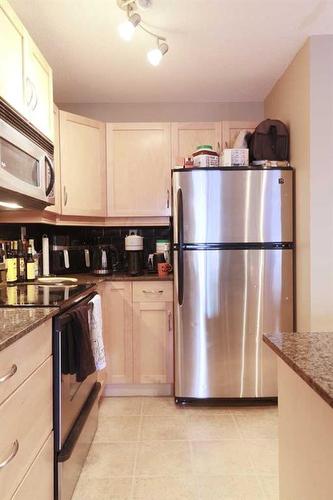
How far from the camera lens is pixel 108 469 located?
5.66 ft

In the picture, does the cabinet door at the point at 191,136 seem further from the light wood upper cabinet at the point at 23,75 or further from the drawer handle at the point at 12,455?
the drawer handle at the point at 12,455

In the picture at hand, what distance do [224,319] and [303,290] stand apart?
53cm

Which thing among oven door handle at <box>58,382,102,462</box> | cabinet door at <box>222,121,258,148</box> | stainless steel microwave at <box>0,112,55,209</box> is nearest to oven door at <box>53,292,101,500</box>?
oven door handle at <box>58,382,102,462</box>

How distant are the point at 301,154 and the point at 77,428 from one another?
1955 millimetres

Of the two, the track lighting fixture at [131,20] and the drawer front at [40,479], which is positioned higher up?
the track lighting fixture at [131,20]

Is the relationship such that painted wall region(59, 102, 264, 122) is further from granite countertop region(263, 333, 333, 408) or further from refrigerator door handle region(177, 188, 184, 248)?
granite countertop region(263, 333, 333, 408)

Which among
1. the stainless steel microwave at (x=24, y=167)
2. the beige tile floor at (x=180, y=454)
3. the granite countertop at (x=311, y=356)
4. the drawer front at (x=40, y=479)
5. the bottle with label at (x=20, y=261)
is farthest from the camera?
the bottle with label at (x=20, y=261)

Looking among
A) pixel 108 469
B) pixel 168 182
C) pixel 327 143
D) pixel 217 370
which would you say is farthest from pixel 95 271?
pixel 327 143

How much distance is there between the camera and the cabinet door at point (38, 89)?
1.64m

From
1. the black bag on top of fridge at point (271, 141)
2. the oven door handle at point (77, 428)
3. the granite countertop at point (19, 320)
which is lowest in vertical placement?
the oven door handle at point (77, 428)

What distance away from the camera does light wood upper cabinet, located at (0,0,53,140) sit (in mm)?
1406

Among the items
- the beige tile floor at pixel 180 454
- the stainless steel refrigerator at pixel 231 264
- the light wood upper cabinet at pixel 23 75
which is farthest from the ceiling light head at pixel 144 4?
the beige tile floor at pixel 180 454

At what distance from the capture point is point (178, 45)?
206 cm

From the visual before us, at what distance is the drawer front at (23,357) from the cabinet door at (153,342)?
1.20 metres
